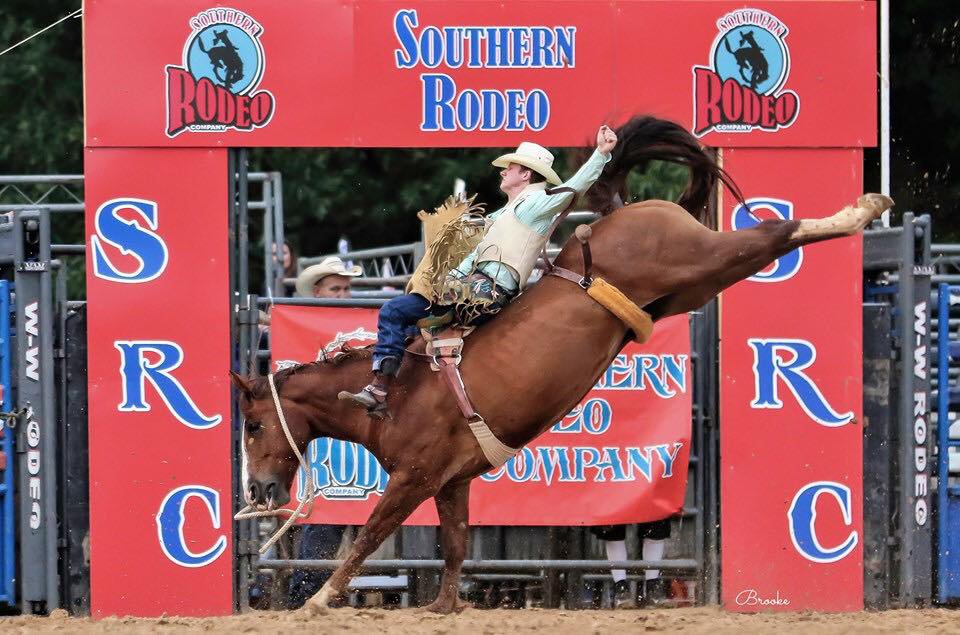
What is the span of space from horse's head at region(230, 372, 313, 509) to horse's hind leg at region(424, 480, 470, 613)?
0.76 meters

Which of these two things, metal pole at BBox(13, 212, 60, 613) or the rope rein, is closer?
the rope rein

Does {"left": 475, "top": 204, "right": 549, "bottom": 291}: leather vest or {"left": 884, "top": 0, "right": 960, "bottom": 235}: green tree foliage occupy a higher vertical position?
{"left": 884, "top": 0, "right": 960, "bottom": 235}: green tree foliage

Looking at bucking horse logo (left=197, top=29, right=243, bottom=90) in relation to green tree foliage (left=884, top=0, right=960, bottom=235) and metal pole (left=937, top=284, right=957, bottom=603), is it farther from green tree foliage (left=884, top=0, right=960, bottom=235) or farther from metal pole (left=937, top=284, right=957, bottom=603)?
green tree foliage (left=884, top=0, right=960, bottom=235)

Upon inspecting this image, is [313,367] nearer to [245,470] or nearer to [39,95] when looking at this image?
[245,470]

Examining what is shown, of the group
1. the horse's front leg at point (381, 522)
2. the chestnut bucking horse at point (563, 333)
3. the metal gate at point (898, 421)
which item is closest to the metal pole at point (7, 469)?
the chestnut bucking horse at point (563, 333)

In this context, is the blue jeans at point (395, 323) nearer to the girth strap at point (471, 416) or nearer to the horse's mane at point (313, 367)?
the girth strap at point (471, 416)

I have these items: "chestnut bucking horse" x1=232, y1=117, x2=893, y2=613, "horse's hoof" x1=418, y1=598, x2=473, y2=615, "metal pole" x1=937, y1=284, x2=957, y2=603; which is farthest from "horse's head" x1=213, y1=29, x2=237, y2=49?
"metal pole" x1=937, y1=284, x2=957, y2=603

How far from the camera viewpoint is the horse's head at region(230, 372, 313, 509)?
7805 mm

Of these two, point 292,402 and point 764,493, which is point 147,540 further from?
point 764,493

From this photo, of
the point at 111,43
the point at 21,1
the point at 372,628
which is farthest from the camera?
the point at 21,1

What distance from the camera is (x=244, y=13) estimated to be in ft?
28.3

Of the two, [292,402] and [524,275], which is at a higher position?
[524,275]

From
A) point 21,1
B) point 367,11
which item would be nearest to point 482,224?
point 367,11

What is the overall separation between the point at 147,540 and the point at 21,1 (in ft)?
38.5
